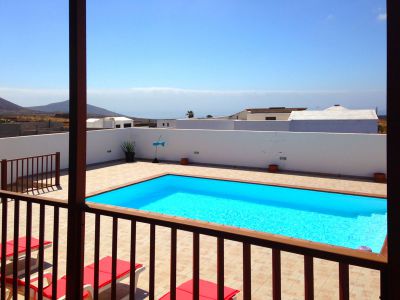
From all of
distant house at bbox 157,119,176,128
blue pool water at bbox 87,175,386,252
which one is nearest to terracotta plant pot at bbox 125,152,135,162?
blue pool water at bbox 87,175,386,252

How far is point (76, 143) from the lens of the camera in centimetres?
208

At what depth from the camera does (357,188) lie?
8.96 m

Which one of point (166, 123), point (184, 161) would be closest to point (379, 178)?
point (184, 161)

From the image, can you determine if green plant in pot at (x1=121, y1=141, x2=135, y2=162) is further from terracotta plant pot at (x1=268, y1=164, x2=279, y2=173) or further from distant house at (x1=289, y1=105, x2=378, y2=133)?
distant house at (x1=289, y1=105, x2=378, y2=133)

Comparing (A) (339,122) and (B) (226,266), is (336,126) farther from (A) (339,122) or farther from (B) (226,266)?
(B) (226,266)

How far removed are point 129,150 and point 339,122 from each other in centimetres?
1038

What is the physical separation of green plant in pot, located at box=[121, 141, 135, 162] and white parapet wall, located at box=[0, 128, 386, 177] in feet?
0.72

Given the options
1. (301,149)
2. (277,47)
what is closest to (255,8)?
(301,149)

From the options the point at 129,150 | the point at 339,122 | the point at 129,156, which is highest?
the point at 339,122

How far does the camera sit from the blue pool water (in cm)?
709

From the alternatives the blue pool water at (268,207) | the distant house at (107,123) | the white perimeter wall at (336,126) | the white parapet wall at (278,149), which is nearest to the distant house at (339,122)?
the white perimeter wall at (336,126)
